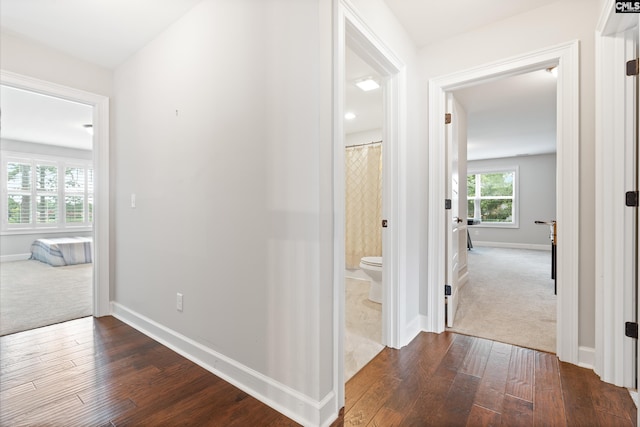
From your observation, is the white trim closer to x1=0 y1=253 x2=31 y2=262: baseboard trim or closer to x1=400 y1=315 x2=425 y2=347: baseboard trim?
x1=400 y1=315 x2=425 y2=347: baseboard trim

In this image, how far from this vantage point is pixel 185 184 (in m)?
2.14

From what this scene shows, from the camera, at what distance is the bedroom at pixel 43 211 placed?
10.7 ft

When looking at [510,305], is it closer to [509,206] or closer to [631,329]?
[631,329]

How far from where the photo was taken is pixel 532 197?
7.50m

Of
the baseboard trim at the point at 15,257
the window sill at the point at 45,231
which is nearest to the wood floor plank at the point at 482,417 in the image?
the baseboard trim at the point at 15,257

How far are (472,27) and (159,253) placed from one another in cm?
293

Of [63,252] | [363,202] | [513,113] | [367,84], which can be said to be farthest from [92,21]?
[513,113]

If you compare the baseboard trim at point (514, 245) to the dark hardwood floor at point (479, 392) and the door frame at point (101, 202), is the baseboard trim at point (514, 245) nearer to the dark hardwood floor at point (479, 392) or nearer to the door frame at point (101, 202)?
the dark hardwood floor at point (479, 392)

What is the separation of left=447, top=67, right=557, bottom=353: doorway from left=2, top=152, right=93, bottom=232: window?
6.45m

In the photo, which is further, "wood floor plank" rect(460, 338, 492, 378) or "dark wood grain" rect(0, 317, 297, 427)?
"wood floor plank" rect(460, 338, 492, 378)

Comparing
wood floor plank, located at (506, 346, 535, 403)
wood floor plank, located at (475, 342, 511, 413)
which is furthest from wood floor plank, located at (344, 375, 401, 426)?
wood floor plank, located at (506, 346, 535, 403)

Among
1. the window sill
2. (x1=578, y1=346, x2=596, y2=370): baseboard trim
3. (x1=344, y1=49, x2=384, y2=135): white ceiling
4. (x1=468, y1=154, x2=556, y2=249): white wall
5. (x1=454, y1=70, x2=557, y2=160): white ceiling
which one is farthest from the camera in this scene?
(x1=468, y1=154, x2=556, y2=249): white wall

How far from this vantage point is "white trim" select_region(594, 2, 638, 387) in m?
1.70

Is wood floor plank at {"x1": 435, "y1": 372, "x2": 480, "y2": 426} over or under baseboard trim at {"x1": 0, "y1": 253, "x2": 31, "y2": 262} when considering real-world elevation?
under
